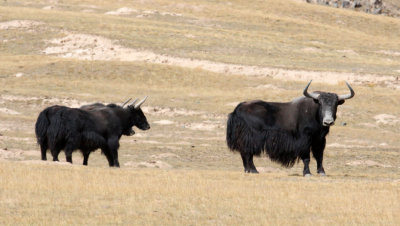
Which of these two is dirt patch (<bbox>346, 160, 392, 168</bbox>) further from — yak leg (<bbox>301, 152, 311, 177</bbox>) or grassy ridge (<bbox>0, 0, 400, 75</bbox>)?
grassy ridge (<bbox>0, 0, 400, 75</bbox>)

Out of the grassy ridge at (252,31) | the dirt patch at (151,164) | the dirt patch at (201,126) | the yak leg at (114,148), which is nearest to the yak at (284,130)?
the yak leg at (114,148)

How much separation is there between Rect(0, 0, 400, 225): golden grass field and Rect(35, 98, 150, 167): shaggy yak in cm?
80

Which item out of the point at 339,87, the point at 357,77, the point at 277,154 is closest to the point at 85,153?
the point at 277,154

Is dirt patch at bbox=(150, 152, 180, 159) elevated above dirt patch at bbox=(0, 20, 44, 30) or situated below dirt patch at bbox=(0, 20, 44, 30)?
above

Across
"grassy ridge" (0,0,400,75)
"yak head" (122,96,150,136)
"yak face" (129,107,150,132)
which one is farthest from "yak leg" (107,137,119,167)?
"grassy ridge" (0,0,400,75)

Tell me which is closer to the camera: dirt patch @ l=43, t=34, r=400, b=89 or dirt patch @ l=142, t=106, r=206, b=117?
dirt patch @ l=142, t=106, r=206, b=117

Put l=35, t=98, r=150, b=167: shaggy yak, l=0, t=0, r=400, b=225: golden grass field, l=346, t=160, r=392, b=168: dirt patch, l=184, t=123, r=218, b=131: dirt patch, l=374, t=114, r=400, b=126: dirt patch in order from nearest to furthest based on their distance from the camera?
l=0, t=0, r=400, b=225: golden grass field, l=35, t=98, r=150, b=167: shaggy yak, l=346, t=160, r=392, b=168: dirt patch, l=184, t=123, r=218, b=131: dirt patch, l=374, t=114, r=400, b=126: dirt patch

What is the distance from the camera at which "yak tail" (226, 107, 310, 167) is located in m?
19.0

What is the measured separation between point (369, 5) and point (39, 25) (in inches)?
2272

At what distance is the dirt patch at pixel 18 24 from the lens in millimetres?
61603

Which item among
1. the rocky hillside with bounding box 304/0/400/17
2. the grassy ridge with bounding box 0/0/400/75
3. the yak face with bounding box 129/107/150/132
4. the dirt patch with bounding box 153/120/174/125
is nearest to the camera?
the yak face with bounding box 129/107/150/132

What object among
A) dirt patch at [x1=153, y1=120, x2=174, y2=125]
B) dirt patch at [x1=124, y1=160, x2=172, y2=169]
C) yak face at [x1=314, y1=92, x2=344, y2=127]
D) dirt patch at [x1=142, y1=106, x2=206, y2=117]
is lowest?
dirt patch at [x1=142, y1=106, x2=206, y2=117]

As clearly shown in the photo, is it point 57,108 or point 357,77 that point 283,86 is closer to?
point 357,77

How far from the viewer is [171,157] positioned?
2631 cm
